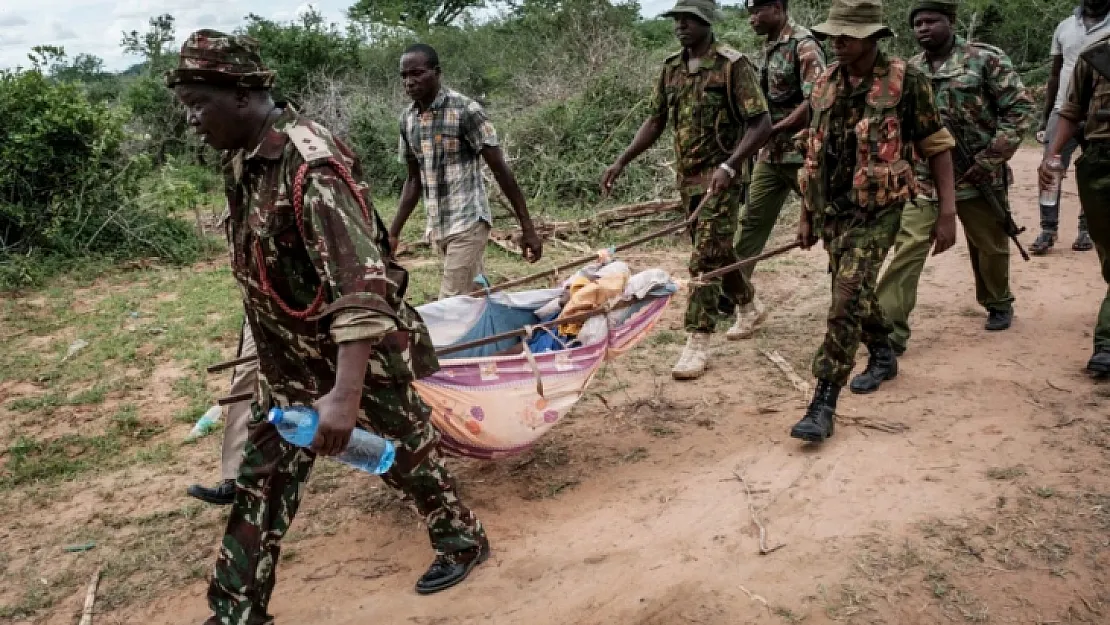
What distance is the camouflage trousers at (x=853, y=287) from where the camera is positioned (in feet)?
12.2

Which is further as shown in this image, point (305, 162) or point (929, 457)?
point (929, 457)

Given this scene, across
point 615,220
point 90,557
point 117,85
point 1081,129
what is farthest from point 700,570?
point 117,85

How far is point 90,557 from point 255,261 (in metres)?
1.84

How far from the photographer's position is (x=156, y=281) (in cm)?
802

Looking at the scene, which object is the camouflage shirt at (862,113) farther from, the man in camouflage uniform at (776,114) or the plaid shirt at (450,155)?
the plaid shirt at (450,155)

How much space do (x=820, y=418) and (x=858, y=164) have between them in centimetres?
107

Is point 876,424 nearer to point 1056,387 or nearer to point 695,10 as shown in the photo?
point 1056,387

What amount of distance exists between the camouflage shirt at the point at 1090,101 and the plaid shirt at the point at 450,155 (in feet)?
9.00

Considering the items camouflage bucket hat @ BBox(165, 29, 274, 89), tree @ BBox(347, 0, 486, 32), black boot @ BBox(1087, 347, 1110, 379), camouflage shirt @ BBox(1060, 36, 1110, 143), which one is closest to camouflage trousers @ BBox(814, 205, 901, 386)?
camouflage shirt @ BBox(1060, 36, 1110, 143)

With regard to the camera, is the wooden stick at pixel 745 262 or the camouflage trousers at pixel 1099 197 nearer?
the wooden stick at pixel 745 262

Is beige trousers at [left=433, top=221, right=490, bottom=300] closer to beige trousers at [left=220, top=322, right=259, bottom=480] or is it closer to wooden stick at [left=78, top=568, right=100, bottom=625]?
beige trousers at [left=220, top=322, right=259, bottom=480]

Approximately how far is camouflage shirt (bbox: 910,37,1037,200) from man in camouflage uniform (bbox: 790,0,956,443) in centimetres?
92

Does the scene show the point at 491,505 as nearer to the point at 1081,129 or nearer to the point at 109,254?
the point at 1081,129

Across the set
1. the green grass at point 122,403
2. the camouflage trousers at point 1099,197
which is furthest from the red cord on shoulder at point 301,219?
the camouflage trousers at point 1099,197
